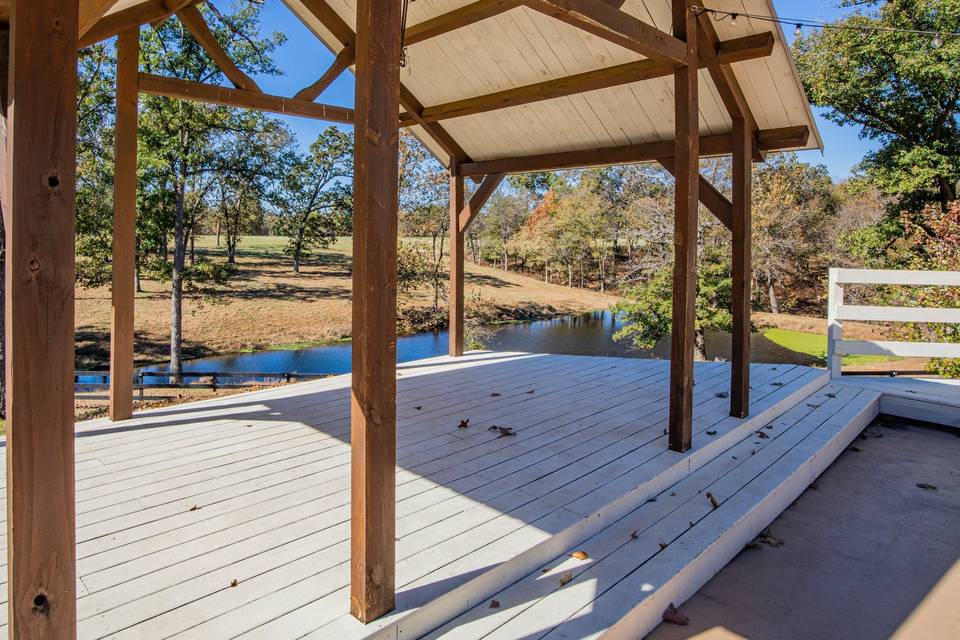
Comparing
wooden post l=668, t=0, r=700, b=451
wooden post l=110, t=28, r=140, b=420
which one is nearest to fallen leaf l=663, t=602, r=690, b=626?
wooden post l=668, t=0, r=700, b=451

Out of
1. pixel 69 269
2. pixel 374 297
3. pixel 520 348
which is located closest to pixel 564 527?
pixel 374 297

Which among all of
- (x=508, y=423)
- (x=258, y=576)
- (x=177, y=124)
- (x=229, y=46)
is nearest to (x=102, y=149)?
(x=177, y=124)

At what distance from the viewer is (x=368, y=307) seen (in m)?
1.75

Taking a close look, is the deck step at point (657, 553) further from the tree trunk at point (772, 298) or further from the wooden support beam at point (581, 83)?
the tree trunk at point (772, 298)

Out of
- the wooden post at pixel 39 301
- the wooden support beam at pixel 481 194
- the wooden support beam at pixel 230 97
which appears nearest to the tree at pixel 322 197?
the wooden support beam at pixel 481 194

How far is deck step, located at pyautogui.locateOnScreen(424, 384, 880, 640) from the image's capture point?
195 centimetres

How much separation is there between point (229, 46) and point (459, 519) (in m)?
12.5

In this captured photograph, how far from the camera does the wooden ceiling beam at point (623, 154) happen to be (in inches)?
171

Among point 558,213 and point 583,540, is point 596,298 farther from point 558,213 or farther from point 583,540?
point 583,540

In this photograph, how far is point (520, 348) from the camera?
16469 mm

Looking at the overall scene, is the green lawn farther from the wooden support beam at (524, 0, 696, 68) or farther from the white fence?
the wooden support beam at (524, 0, 696, 68)

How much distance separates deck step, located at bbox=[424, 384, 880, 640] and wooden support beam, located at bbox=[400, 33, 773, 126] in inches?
90.5

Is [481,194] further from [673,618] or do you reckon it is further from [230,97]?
[673,618]

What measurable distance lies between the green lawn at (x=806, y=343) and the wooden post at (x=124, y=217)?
53.2 ft
